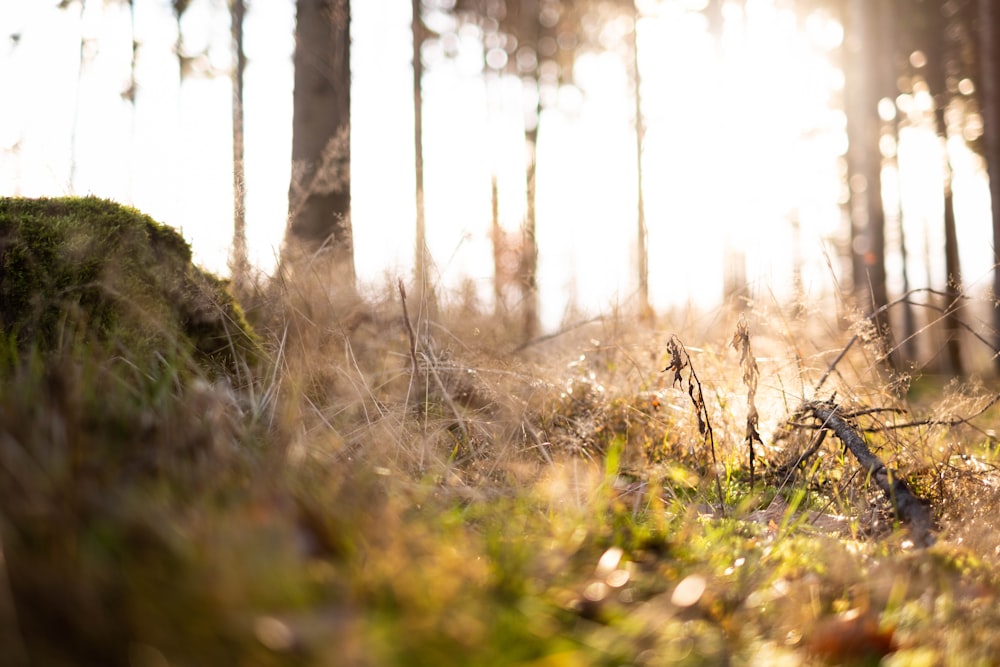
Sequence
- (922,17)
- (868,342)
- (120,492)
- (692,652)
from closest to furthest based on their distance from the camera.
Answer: (120,492), (692,652), (868,342), (922,17)

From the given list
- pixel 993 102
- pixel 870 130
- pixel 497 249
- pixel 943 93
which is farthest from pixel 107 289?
pixel 943 93

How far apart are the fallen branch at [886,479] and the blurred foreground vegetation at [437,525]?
6 cm

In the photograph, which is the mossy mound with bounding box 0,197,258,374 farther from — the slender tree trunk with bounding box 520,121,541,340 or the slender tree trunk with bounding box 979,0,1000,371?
the slender tree trunk with bounding box 979,0,1000,371

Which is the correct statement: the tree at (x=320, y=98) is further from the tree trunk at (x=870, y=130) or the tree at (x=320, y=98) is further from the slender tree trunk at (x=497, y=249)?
the tree trunk at (x=870, y=130)

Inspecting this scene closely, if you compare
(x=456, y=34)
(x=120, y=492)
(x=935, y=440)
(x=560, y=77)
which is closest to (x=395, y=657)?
(x=120, y=492)

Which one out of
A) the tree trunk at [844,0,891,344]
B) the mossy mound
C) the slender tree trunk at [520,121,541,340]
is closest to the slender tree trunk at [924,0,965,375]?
the tree trunk at [844,0,891,344]

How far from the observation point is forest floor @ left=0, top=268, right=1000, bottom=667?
95 centimetres

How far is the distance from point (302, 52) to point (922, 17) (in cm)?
1205

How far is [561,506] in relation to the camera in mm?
1897

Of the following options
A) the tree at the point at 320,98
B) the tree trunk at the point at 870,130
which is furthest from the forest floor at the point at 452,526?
the tree trunk at the point at 870,130

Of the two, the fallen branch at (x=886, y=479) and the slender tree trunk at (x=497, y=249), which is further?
the slender tree trunk at (x=497, y=249)

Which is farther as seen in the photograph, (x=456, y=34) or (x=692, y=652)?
(x=456, y=34)

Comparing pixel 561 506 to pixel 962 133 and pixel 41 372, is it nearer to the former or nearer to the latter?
pixel 41 372

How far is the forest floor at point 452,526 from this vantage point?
3.13 feet
